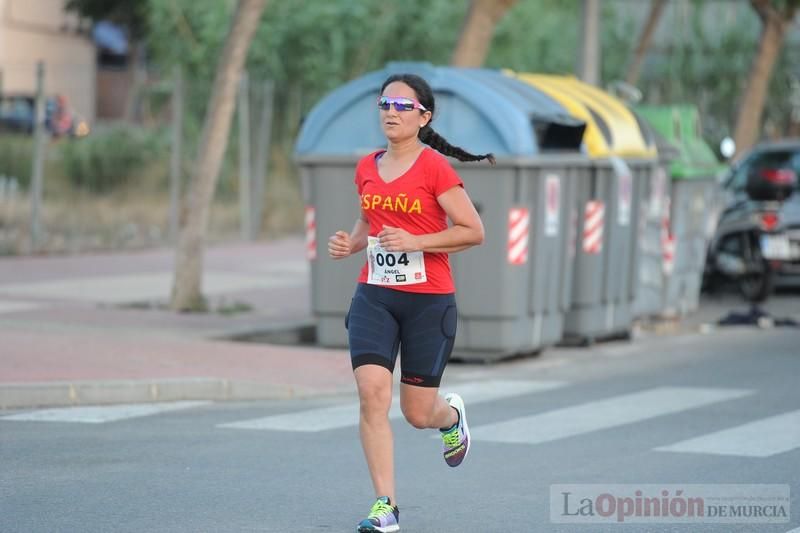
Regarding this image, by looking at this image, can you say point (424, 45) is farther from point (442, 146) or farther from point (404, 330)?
point (404, 330)

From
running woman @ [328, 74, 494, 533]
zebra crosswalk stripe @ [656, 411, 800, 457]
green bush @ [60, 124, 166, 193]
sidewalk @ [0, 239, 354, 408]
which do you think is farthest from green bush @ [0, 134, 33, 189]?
running woman @ [328, 74, 494, 533]

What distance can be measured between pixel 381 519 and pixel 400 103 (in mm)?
1686

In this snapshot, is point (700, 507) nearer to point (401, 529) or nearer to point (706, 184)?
point (401, 529)

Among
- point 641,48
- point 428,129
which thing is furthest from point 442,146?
point 641,48

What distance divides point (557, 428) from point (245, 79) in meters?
15.8

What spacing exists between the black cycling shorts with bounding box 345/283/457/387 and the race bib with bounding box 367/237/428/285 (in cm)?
5

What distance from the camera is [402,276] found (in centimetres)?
704

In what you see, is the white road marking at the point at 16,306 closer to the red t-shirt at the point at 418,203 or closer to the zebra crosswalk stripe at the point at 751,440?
the zebra crosswalk stripe at the point at 751,440

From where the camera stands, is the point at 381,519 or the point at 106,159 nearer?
the point at 381,519

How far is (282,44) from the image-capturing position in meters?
26.8

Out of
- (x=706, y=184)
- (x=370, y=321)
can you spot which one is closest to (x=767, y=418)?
(x=370, y=321)

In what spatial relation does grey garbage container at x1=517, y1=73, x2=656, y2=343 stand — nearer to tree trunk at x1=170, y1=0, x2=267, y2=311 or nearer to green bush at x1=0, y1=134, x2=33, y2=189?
tree trunk at x1=170, y1=0, x2=267, y2=311

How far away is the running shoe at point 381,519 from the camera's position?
6934 mm

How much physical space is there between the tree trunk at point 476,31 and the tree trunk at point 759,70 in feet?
35.2
